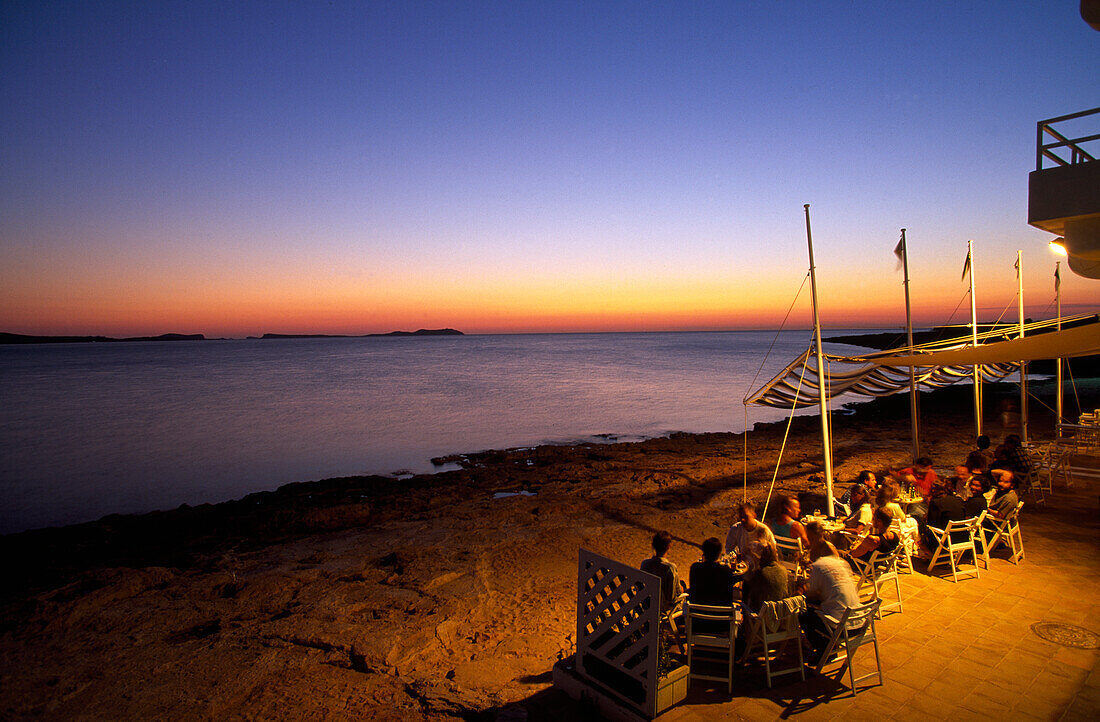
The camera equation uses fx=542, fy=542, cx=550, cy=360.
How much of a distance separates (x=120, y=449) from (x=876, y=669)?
86.6 ft

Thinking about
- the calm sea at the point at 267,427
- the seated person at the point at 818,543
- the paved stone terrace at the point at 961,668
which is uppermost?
the seated person at the point at 818,543

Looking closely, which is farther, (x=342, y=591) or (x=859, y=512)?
(x=342, y=591)

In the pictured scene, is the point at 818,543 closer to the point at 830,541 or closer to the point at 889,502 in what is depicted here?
the point at 830,541

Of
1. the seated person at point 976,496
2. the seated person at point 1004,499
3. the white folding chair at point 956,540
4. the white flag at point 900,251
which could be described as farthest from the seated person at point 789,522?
the white flag at point 900,251

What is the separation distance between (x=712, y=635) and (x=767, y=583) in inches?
24.3

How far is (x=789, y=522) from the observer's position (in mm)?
6027

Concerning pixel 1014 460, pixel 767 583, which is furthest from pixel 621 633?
pixel 1014 460

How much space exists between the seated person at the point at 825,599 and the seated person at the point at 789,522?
161 centimetres

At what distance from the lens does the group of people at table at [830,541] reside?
4.18m

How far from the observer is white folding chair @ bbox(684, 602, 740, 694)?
4.05 m

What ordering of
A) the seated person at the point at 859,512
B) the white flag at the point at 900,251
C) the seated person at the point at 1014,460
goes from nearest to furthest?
the seated person at the point at 859,512, the seated person at the point at 1014,460, the white flag at the point at 900,251

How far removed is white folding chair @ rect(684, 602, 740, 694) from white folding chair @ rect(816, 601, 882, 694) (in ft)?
2.21

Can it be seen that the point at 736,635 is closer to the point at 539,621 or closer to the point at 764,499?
the point at 539,621

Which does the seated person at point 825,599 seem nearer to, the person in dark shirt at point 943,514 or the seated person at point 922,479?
the person in dark shirt at point 943,514
